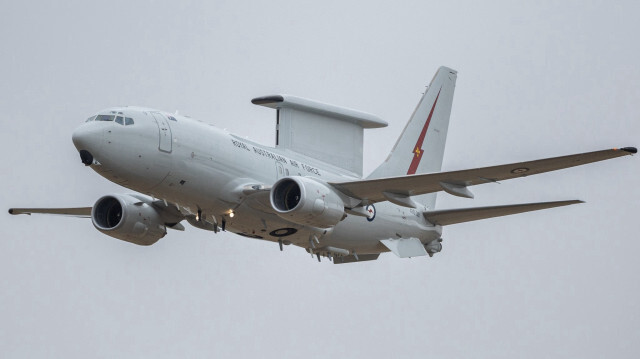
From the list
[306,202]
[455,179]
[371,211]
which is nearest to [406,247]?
[371,211]

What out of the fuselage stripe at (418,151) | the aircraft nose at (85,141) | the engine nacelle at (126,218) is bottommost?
the engine nacelle at (126,218)

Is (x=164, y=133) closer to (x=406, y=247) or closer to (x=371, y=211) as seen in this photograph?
(x=371, y=211)

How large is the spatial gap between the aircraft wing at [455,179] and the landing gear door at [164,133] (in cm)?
604

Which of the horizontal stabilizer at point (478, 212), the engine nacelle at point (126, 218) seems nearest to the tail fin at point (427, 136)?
the horizontal stabilizer at point (478, 212)

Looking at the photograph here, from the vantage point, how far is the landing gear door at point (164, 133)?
41.3 metres

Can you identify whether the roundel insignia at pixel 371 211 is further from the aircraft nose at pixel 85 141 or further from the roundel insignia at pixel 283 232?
the aircraft nose at pixel 85 141

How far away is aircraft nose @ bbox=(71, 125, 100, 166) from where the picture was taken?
131ft

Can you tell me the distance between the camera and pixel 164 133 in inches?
1633

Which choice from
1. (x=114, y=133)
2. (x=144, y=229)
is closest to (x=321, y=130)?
(x=144, y=229)

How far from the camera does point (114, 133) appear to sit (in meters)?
40.4

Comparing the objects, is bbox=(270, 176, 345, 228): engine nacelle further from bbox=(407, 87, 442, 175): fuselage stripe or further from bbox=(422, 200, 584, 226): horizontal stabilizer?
bbox=(407, 87, 442, 175): fuselage stripe

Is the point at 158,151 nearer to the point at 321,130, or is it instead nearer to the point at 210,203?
the point at 210,203

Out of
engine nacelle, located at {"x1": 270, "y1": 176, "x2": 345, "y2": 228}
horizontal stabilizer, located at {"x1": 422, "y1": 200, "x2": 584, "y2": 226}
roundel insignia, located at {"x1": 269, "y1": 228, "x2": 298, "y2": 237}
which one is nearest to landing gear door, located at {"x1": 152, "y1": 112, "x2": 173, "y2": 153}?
engine nacelle, located at {"x1": 270, "y1": 176, "x2": 345, "y2": 228}

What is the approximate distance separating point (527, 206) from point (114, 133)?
49.5 ft
